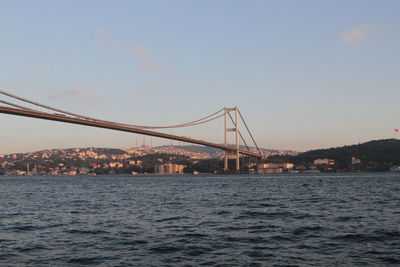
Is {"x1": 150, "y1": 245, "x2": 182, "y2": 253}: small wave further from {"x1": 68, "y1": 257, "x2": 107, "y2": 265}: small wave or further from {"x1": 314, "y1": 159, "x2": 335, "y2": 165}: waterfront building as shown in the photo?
{"x1": 314, "y1": 159, "x2": 335, "y2": 165}: waterfront building

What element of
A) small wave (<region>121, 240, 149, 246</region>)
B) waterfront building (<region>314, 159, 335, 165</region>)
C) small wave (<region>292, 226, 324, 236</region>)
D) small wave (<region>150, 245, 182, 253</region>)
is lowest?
small wave (<region>150, 245, 182, 253</region>)

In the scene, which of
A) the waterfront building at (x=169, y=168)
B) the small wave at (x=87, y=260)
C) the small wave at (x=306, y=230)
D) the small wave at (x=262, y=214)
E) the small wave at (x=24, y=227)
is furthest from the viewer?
the waterfront building at (x=169, y=168)

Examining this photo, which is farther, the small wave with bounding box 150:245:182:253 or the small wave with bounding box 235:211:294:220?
the small wave with bounding box 235:211:294:220

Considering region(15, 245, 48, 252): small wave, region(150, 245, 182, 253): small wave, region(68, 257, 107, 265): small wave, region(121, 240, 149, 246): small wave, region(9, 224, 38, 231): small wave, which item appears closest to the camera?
region(68, 257, 107, 265): small wave

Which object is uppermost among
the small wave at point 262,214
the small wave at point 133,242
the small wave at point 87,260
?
the small wave at point 262,214

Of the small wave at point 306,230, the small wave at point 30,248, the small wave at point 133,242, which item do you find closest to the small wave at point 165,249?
the small wave at point 133,242

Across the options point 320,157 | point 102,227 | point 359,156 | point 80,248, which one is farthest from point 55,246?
point 320,157

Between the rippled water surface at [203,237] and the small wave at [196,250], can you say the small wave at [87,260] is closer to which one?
the rippled water surface at [203,237]

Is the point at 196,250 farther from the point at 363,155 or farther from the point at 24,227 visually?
the point at 363,155

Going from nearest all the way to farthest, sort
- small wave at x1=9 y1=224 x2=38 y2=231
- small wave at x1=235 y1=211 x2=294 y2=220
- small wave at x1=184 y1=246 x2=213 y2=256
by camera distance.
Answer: small wave at x1=184 y1=246 x2=213 y2=256 → small wave at x1=9 y1=224 x2=38 y2=231 → small wave at x1=235 y1=211 x2=294 y2=220

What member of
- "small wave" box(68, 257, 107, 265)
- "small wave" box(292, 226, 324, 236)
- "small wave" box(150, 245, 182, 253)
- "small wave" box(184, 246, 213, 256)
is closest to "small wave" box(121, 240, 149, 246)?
"small wave" box(150, 245, 182, 253)

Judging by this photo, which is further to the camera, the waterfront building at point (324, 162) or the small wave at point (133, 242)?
the waterfront building at point (324, 162)

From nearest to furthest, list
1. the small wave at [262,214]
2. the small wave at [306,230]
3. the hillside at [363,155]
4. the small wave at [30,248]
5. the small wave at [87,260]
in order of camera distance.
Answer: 1. the small wave at [87,260]
2. the small wave at [30,248]
3. the small wave at [306,230]
4. the small wave at [262,214]
5. the hillside at [363,155]
